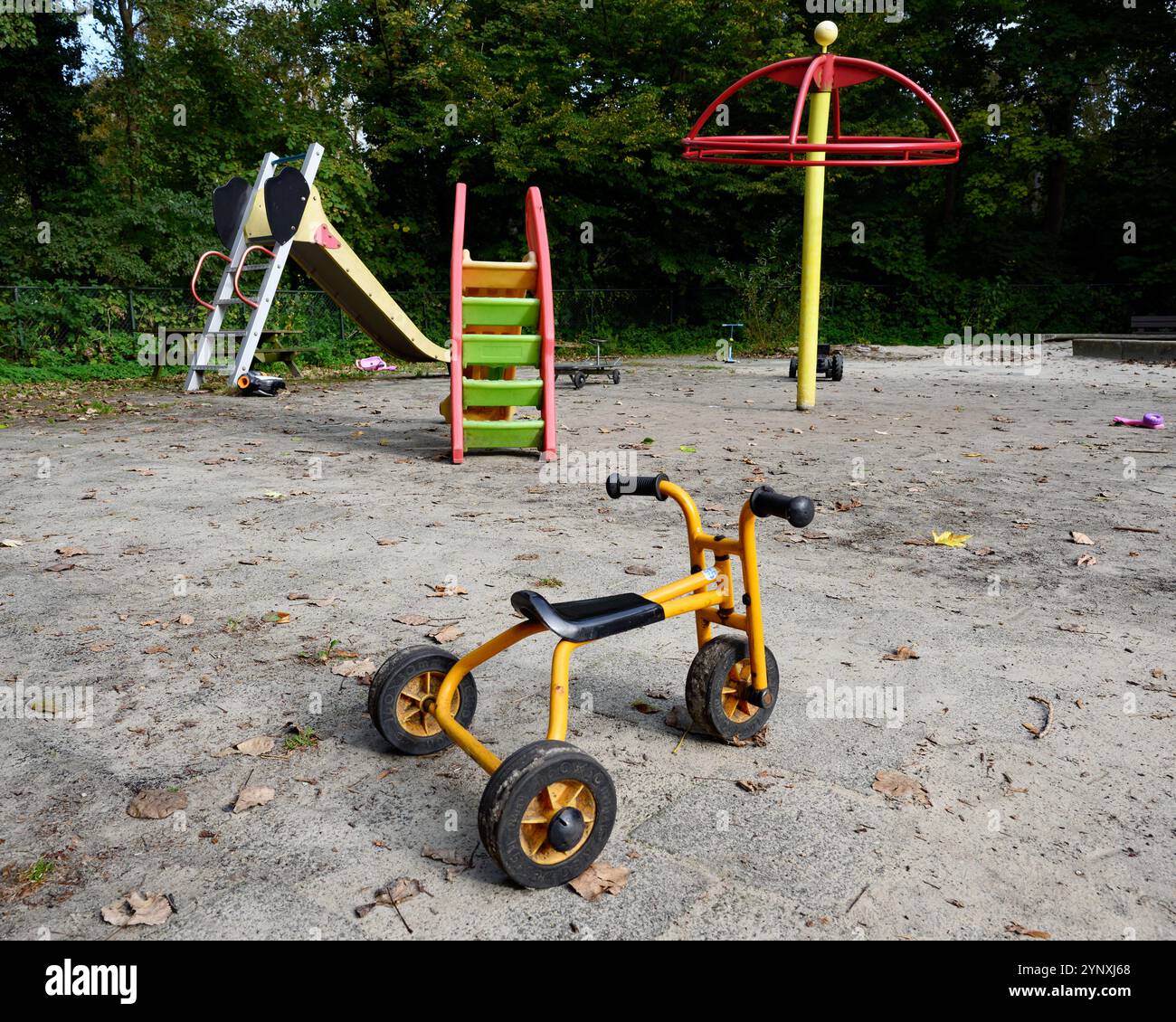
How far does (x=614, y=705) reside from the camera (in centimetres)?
326

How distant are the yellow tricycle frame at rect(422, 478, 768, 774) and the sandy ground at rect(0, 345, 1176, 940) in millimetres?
260

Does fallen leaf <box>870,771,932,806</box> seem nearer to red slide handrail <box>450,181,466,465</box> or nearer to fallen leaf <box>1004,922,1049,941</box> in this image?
fallen leaf <box>1004,922,1049,941</box>

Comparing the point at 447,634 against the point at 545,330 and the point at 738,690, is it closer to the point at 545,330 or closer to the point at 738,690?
the point at 738,690

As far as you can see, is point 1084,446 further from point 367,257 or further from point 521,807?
point 367,257

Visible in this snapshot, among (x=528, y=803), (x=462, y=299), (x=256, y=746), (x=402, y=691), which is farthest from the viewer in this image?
(x=462, y=299)

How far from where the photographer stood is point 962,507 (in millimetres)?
6090

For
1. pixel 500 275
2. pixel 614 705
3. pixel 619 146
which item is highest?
pixel 619 146

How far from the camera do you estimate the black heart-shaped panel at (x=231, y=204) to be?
13539mm

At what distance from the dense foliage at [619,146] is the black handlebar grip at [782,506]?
1863 centimetres

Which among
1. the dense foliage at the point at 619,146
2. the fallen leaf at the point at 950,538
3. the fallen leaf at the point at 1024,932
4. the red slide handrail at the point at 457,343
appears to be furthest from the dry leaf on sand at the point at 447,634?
the dense foliage at the point at 619,146

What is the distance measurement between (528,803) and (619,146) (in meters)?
23.3

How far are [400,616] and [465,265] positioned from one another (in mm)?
4902

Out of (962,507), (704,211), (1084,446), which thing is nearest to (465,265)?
(962,507)

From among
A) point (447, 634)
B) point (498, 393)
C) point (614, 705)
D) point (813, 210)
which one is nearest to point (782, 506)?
point (614, 705)
